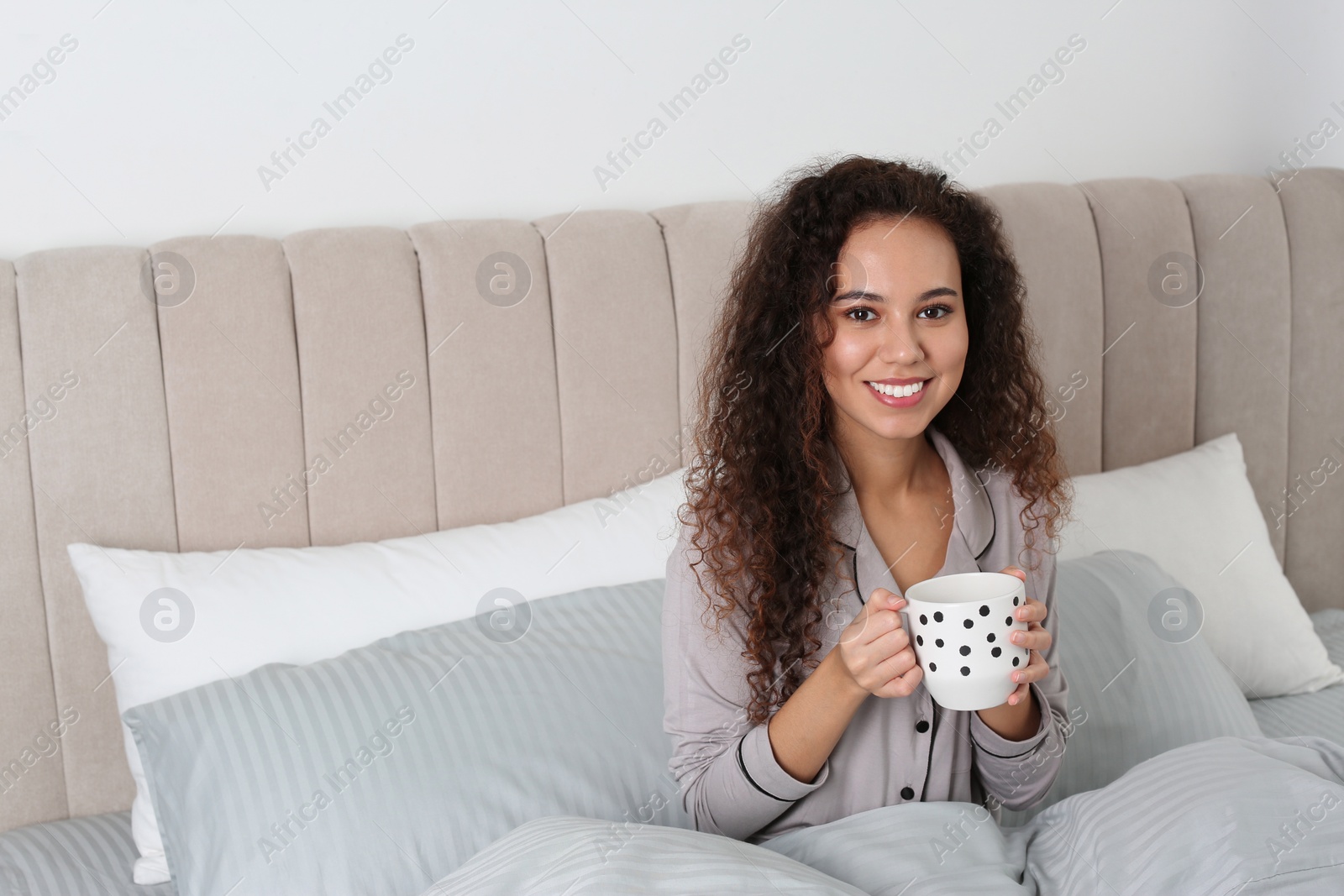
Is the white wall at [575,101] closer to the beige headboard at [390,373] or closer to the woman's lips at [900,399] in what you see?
the beige headboard at [390,373]

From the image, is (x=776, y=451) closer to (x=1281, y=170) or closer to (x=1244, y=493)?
(x=1244, y=493)

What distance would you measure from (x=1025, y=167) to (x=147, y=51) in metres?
1.44

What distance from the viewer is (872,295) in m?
1.07

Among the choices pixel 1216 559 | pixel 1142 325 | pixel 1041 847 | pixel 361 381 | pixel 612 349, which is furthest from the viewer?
pixel 1142 325

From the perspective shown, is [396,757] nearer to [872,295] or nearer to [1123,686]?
[872,295]

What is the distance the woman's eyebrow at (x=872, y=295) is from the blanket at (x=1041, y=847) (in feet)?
1.60

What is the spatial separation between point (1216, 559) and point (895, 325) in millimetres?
953

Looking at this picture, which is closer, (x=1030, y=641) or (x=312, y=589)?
(x=1030, y=641)

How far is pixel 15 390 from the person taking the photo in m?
1.31

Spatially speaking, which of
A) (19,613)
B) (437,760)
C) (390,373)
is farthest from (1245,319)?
(19,613)

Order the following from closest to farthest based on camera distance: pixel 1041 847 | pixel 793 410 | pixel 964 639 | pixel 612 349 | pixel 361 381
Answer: pixel 964 639 < pixel 1041 847 < pixel 793 410 < pixel 361 381 < pixel 612 349

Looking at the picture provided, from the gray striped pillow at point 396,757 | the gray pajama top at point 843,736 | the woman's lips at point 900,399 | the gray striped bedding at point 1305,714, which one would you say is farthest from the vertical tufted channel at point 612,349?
the gray striped bedding at point 1305,714

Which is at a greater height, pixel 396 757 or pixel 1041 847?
pixel 396 757

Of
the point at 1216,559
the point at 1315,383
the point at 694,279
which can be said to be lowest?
the point at 1216,559
